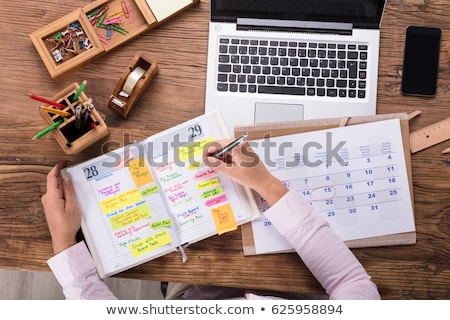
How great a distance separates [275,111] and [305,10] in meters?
0.22

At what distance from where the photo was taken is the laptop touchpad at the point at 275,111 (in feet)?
3.56

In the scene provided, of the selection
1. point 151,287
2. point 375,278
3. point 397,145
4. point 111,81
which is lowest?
point 151,287

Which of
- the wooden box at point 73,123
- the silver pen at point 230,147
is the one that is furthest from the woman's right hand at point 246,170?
the wooden box at point 73,123

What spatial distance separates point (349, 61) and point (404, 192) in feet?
1.02

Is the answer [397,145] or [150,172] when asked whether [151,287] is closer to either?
[150,172]

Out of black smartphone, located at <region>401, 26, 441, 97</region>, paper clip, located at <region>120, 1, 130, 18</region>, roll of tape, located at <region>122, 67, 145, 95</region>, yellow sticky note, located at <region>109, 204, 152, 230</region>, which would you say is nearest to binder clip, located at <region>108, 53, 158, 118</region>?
roll of tape, located at <region>122, 67, 145, 95</region>

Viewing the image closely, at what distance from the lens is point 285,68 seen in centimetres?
109

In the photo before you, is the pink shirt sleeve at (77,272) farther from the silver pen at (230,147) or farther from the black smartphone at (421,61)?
the black smartphone at (421,61)

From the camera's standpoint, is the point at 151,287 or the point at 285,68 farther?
the point at 151,287

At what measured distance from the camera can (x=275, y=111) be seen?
3.56 feet

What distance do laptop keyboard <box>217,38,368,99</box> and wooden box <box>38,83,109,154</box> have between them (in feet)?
0.92

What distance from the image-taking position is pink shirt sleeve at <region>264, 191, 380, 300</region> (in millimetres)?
996

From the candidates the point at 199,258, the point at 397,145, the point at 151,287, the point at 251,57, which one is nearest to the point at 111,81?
the point at 251,57

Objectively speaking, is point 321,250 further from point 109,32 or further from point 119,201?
point 109,32
